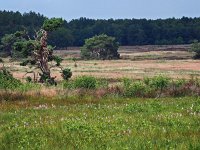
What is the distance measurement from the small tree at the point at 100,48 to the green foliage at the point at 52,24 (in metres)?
76.5

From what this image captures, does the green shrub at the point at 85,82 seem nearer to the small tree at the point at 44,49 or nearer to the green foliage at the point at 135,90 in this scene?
the green foliage at the point at 135,90

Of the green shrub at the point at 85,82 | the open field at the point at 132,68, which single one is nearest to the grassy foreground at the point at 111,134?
the green shrub at the point at 85,82

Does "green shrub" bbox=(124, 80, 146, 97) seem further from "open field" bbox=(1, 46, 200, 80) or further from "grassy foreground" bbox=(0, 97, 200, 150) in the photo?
"open field" bbox=(1, 46, 200, 80)

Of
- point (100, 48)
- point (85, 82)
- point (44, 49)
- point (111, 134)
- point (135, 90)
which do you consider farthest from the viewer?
point (100, 48)

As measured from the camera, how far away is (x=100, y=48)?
12425cm

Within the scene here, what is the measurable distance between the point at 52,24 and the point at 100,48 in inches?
3135

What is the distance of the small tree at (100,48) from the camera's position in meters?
123

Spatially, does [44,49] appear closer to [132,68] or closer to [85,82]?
[85,82]

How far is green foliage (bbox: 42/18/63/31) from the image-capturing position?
44.8 meters

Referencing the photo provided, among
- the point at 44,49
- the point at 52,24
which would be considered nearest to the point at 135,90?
the point at 52,24

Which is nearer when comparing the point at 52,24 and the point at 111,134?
the point at 111,134

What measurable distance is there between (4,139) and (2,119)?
5.07 m

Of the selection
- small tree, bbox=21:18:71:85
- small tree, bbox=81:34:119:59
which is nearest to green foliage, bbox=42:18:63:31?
small tree, bbox=21:18:71:85

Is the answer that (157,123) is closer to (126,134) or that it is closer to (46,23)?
(126,134)
